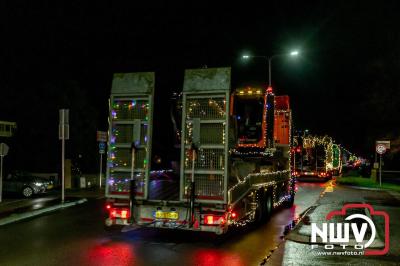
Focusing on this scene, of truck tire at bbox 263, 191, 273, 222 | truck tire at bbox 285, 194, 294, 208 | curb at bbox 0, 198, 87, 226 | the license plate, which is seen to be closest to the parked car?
curb at bbox 0, 198, 87, 226

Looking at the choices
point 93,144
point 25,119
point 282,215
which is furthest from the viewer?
point 93,144

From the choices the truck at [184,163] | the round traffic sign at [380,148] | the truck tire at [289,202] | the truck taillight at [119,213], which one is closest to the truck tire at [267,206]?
the truck at [184,163]

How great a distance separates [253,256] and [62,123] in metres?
12.1

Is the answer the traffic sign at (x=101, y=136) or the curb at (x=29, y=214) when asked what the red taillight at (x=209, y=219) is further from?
the traffic sign at (x=101, y=136)

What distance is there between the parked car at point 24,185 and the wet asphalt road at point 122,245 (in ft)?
35.5

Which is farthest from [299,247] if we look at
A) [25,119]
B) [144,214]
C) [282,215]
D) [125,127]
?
[25,119]

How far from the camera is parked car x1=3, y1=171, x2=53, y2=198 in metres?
25.6

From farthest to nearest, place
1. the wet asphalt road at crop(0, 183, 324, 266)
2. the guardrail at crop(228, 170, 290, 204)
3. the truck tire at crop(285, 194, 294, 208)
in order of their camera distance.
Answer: the truck tire at crop(285, 194, 294, 208)
the guardrail at crop(228, 170, 290, 204)
the wet asphalt road at crop(0, 183, 324, 266)

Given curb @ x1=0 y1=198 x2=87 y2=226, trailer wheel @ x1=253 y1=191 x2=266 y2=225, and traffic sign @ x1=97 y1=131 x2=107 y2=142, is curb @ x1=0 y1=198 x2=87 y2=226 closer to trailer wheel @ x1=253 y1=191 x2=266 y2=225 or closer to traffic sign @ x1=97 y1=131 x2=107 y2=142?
trailer wheel @ x1=253 y1=191 x2=266 y2=225

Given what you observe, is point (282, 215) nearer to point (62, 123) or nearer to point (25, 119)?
point (62, 123)

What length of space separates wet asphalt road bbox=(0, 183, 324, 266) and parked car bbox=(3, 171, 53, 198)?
35.5ft

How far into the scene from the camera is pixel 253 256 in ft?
33.4

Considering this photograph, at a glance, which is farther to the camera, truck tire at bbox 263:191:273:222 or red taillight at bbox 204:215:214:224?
truck tire at bbox 263:191:273:222

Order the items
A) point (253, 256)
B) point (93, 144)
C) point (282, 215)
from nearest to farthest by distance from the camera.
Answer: point (253, 256), point (282, 215), point (93, 144)
